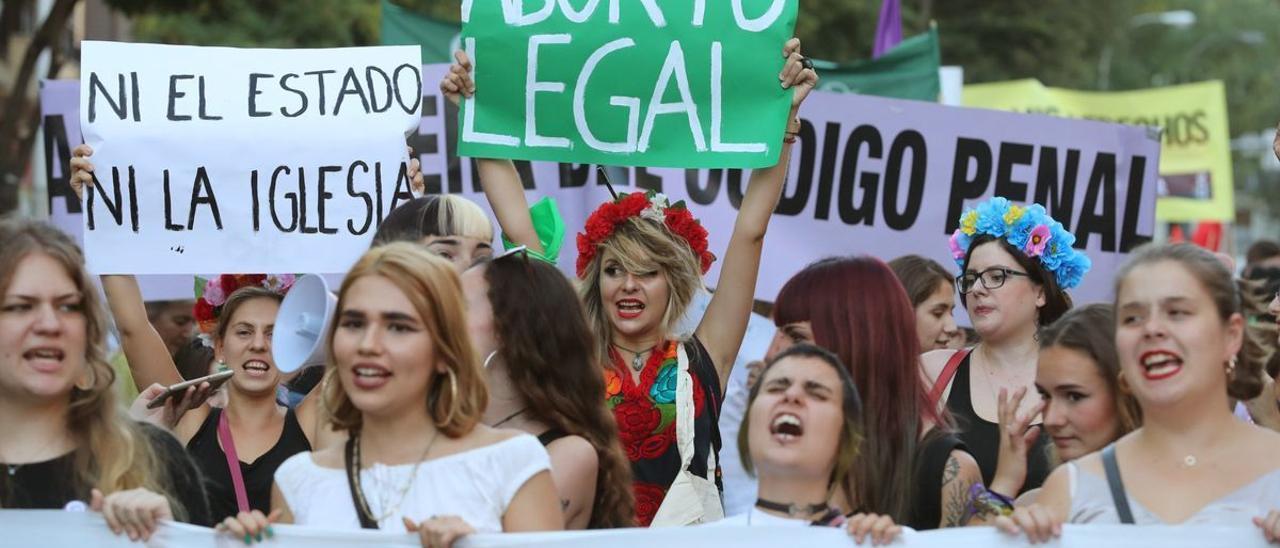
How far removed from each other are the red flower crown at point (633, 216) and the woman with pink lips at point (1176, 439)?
6.02ft

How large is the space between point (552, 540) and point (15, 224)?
1294 mm

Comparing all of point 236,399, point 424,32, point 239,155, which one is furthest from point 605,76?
point 424,32

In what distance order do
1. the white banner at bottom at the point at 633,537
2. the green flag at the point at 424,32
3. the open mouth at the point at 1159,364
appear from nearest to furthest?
the white banner at bottom at the point at 633,537
the open mouth at the point at 1159,364
the green flag at the point at 424,32

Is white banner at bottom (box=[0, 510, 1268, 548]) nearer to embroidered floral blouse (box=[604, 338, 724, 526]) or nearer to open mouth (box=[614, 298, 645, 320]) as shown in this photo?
embroidered floral blouse (box=[604, 338, 724, 526])

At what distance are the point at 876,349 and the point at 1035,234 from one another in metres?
1.51

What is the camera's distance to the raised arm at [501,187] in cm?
525

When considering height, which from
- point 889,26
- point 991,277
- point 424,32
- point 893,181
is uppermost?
point 889,26

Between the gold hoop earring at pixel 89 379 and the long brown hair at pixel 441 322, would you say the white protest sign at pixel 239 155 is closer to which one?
the gold hoop earring at pixel 89 379

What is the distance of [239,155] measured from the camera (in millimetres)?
5629

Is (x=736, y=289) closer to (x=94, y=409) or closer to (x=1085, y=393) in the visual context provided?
(x=1085, y=393)

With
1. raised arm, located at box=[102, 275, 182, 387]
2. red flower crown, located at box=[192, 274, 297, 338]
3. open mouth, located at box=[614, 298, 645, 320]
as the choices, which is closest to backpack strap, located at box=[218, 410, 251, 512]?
raised arm, located at box=[102, 275, 182, 387]

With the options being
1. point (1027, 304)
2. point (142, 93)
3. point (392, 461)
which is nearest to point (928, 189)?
point (1027, 304)

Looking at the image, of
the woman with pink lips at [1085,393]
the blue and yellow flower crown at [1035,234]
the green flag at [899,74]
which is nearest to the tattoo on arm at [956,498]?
the woman with pink lips at [1085,393]

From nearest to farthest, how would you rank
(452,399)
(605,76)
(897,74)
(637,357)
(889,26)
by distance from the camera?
(452,399) < (637,357) < (605,76) < (897,74) < (889,26)
